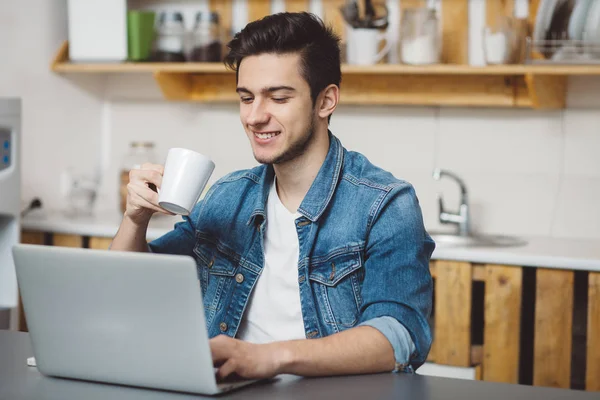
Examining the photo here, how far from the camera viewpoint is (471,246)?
256 centimetres

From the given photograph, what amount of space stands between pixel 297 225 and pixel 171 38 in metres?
1.65

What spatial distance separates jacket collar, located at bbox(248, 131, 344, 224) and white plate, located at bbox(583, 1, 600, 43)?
3.80 feet

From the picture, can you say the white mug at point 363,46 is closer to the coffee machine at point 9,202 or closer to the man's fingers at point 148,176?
the coffee machine at point 9,202

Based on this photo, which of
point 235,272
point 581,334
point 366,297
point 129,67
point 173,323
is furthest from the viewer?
point 129,67

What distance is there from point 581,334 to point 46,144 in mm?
1927

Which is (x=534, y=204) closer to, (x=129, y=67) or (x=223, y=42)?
(x=223, y=42)

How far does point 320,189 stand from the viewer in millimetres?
1553

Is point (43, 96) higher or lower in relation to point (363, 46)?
lower

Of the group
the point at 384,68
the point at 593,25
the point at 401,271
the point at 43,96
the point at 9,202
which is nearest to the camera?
the point at 401,271

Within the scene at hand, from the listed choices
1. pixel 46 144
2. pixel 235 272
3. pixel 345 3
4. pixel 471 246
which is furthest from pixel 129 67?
pixel 235 272

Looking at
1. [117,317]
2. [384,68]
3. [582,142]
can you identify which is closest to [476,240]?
[582,142]

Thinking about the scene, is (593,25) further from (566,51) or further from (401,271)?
(401,271)

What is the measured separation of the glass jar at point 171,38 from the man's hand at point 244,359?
1996mm

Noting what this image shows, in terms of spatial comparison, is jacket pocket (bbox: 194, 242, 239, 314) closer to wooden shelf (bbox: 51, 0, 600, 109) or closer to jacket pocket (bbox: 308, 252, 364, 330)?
jacket pocket (bbox: 308, 252, 364, 330)
